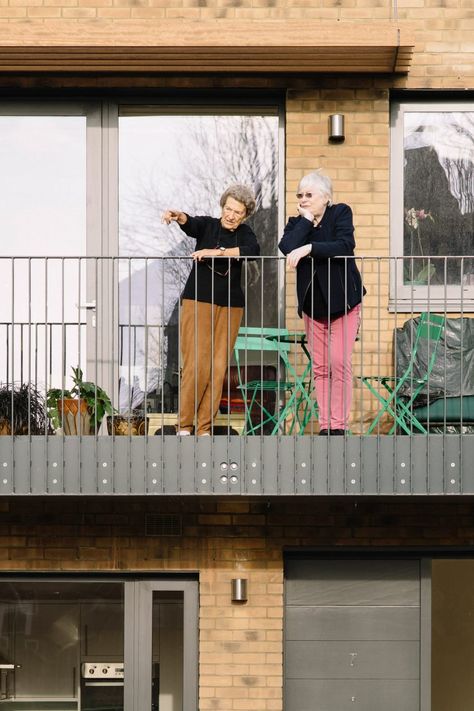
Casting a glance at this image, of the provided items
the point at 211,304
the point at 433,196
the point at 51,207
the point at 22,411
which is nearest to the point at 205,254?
the point at 211,304

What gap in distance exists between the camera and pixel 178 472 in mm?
8211

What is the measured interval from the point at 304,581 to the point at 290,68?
11.7 ft

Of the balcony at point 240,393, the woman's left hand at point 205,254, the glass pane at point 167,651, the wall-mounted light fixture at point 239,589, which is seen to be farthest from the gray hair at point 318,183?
the glass pane at point 167,651

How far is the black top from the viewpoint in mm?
8539

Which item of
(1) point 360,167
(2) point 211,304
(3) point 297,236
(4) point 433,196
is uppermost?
(1) point 360,167

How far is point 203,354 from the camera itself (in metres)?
8.57

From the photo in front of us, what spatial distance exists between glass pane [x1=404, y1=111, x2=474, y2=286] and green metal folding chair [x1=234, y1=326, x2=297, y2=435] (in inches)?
46.1

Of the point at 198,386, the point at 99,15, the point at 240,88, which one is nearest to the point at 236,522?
the point at 198,386

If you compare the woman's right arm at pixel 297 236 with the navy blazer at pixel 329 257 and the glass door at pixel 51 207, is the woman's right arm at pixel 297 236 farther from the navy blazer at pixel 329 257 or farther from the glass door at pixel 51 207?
the glass door at pixel 51 207

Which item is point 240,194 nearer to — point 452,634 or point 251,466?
point 251,466

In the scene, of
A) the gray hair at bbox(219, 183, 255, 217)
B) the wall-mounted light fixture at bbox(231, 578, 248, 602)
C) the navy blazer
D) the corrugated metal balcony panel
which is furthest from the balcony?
the wall-mounted light fixture at bbox(231, 578, 248, 602)

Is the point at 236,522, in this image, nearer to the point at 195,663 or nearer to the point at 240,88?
the point at 195,663

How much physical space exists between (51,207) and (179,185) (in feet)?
3.09

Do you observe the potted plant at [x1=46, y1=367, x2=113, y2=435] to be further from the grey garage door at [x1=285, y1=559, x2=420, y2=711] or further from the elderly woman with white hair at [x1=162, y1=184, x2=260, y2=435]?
the grey garage door at [x1=285, y1=559, x2=420, y2=711]
